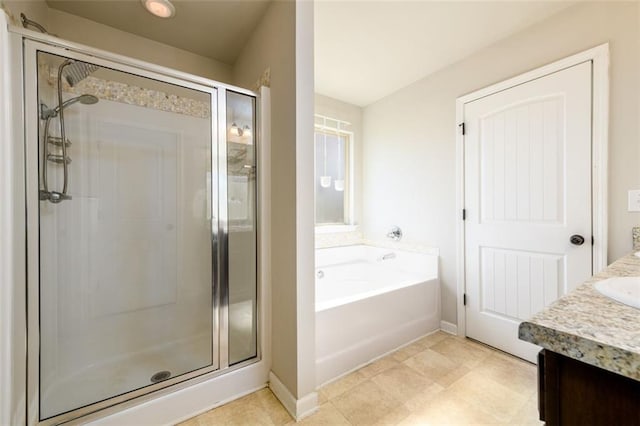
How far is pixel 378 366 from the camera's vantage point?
1.81 m

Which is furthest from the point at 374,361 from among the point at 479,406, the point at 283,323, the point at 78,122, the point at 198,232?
the point at 78,122

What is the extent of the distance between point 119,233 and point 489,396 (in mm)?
2598

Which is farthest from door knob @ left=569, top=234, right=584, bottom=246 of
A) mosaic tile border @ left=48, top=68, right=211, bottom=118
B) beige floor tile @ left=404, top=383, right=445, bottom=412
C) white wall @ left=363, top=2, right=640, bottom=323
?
mosaic tile border @ left=48, top=68, right=211, bottom=118

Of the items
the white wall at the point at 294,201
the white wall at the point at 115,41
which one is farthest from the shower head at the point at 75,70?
the white wall at the point at 294,201

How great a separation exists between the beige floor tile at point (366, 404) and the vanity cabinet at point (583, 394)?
43.6 inches

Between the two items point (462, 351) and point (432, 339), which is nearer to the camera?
point (462, 351)

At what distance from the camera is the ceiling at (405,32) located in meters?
1.64

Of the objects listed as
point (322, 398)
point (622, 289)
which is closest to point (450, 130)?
point (622, 289)

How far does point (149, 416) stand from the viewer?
50.5 inches

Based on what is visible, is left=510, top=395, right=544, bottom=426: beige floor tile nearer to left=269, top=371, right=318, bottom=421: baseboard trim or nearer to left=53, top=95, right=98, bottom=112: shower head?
left=269, top=371, right=318, bottom=421: baseboard trim

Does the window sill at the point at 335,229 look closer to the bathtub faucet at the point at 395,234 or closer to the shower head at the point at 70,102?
the bathtub faucet at the point at 395,234

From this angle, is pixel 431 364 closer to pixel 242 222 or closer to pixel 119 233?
pixel 242 222

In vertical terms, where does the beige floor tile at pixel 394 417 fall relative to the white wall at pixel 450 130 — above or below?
Result: below

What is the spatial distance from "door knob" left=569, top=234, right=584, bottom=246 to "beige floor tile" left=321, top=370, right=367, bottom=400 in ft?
5.35
